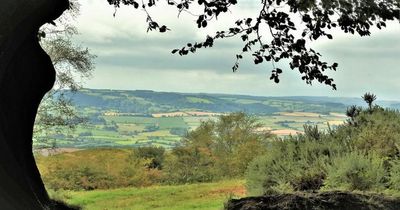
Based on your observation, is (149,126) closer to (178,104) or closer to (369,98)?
(178,104)

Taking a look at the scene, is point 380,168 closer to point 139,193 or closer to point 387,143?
point 387,143

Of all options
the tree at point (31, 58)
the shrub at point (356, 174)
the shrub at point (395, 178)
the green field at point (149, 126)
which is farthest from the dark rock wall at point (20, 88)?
the green field at point (149, 126)

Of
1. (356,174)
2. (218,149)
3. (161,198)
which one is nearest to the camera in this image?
(356,174)

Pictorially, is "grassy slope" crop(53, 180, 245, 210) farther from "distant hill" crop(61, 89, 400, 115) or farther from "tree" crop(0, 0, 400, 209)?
"distant hill" crop(61, 89, 400, 115)

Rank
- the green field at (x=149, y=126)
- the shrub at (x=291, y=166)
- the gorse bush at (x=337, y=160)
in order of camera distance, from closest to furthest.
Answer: the gorse bush at (x=337, y=160) → the shrub at (x=291, y=166) → the green field at (x=149, y=126)

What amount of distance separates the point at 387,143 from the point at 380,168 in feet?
7.82

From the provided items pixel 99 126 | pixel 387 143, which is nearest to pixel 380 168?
pixel 387 143

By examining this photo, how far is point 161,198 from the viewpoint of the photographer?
80.5 ft

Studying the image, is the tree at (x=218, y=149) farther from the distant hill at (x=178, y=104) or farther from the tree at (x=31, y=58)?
the distant hill at (x=178, y=104)

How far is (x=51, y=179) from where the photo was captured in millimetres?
31375

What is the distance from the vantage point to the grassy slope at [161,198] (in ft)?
71.4

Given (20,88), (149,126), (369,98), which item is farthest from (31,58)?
(149,126)

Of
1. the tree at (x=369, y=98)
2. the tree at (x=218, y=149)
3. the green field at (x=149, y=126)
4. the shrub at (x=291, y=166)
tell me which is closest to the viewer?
the shrub at (x=291, y=166)

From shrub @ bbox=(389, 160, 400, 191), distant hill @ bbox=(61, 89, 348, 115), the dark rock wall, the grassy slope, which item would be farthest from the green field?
the dark rock wall
